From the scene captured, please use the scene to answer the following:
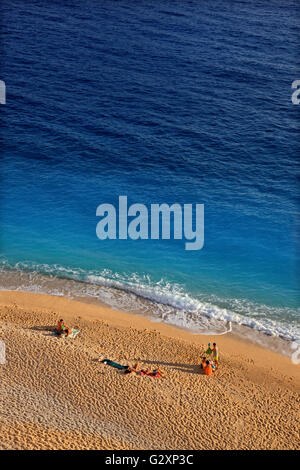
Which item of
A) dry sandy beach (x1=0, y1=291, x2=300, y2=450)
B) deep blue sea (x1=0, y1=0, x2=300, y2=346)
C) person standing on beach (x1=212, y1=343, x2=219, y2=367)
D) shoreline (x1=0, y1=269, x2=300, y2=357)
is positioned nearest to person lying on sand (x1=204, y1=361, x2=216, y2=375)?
dry sandy beach (x1=0, y1=291, x2=300, y2=450)

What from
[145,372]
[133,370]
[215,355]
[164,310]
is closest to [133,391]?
[133,370]

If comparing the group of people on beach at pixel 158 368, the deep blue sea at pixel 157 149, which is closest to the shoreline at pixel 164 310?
the deep blue sea at pixel 157 149

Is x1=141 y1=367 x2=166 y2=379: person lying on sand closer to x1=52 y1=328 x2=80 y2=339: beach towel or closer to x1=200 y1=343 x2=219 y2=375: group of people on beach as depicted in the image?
x1=200 y1=343 x2=219 y2=375: group of people on beach

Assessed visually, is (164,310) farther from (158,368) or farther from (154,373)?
(154,373)

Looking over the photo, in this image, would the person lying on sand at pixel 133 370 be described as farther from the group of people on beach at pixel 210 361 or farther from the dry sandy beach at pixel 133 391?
the group of people on beach at pixel 210 361

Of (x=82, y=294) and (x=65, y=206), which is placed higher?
(x=65, y=206)
